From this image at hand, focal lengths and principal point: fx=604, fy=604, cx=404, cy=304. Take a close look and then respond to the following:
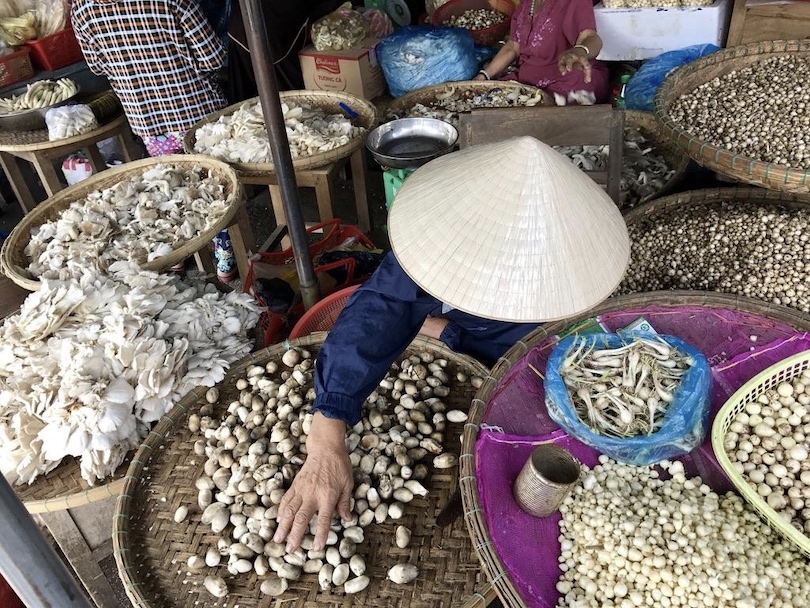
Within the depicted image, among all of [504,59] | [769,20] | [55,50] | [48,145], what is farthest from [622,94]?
[55,50]

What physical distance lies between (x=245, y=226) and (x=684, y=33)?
2.63 meters

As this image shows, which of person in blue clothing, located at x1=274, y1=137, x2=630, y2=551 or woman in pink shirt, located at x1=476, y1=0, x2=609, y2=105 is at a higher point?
person in blue clothing, located at x1=274, y1=137, x2=630, y2=551

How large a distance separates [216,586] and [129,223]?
164 cm

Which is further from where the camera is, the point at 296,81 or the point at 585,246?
the point at 296,81

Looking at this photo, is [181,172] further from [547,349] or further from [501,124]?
[547,349]

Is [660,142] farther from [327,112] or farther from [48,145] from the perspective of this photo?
[48,145]

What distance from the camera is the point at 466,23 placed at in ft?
14.1

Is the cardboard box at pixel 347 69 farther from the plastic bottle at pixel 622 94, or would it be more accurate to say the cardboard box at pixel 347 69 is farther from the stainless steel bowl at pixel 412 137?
the plastic bottle at pixel 622 94

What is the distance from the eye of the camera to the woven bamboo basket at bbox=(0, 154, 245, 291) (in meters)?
2.19

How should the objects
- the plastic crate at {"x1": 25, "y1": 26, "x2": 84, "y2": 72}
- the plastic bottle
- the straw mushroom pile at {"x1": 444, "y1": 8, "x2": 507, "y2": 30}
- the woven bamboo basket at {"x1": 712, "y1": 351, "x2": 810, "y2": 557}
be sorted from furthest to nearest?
the straw mushroom pile at {"x1": 444, "y1": 8, "x2": 507, "y2": 30}, the plastic crate at {"x1": 25, "y1": 26, "x2": 84, "y2": 72}, the plastic bottle, the woven bamboo basket at {"x1": 712, "y1": 351, "x2": 810, "y2": 557}

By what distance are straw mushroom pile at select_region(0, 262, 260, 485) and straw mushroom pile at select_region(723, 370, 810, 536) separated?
1.38 meters

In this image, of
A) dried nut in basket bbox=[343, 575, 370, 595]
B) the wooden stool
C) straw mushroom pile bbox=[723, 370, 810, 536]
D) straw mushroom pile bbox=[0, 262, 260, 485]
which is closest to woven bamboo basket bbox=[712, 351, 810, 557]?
straw mushroom pile bbox=[723, 370, 810, 536]

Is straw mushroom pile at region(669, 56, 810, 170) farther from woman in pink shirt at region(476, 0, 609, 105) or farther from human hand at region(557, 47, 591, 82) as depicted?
woman in pink shirt at region(476, 0, 609, 105)

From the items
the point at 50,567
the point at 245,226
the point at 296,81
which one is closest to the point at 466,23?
the point at 296,81
